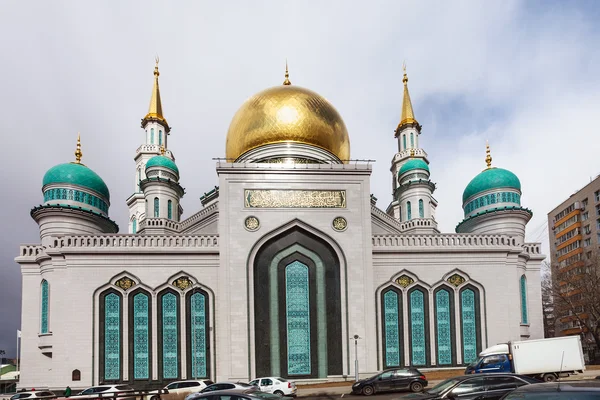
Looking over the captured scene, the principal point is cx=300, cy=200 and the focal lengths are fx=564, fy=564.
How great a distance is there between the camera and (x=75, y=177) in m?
28.8

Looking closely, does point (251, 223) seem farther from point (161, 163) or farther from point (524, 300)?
point (524, 300)

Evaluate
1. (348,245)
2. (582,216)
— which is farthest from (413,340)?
(582,216)

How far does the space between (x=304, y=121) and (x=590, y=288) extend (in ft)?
70.7

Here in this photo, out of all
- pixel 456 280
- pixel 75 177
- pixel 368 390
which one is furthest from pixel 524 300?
pixel 75 177

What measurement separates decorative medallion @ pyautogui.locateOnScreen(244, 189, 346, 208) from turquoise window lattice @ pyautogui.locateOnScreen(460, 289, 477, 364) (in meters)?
7.33

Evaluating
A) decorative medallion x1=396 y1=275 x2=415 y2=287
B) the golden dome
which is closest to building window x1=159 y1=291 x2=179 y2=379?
the golden dome

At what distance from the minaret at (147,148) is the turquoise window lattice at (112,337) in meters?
19.7

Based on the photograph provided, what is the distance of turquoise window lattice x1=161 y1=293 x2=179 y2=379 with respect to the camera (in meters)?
24.8

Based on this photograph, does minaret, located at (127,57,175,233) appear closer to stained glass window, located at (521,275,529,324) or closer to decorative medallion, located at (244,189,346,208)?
decorative medallion, located at (244,189,346,208)

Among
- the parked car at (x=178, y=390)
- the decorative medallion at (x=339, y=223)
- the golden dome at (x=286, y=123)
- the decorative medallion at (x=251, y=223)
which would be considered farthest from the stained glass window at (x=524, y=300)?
the parked car at (x=178, y=390)

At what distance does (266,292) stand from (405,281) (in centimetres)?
663

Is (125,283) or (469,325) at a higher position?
(125,283)

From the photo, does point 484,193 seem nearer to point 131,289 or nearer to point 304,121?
point 304,121

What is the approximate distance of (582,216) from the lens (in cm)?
5612
